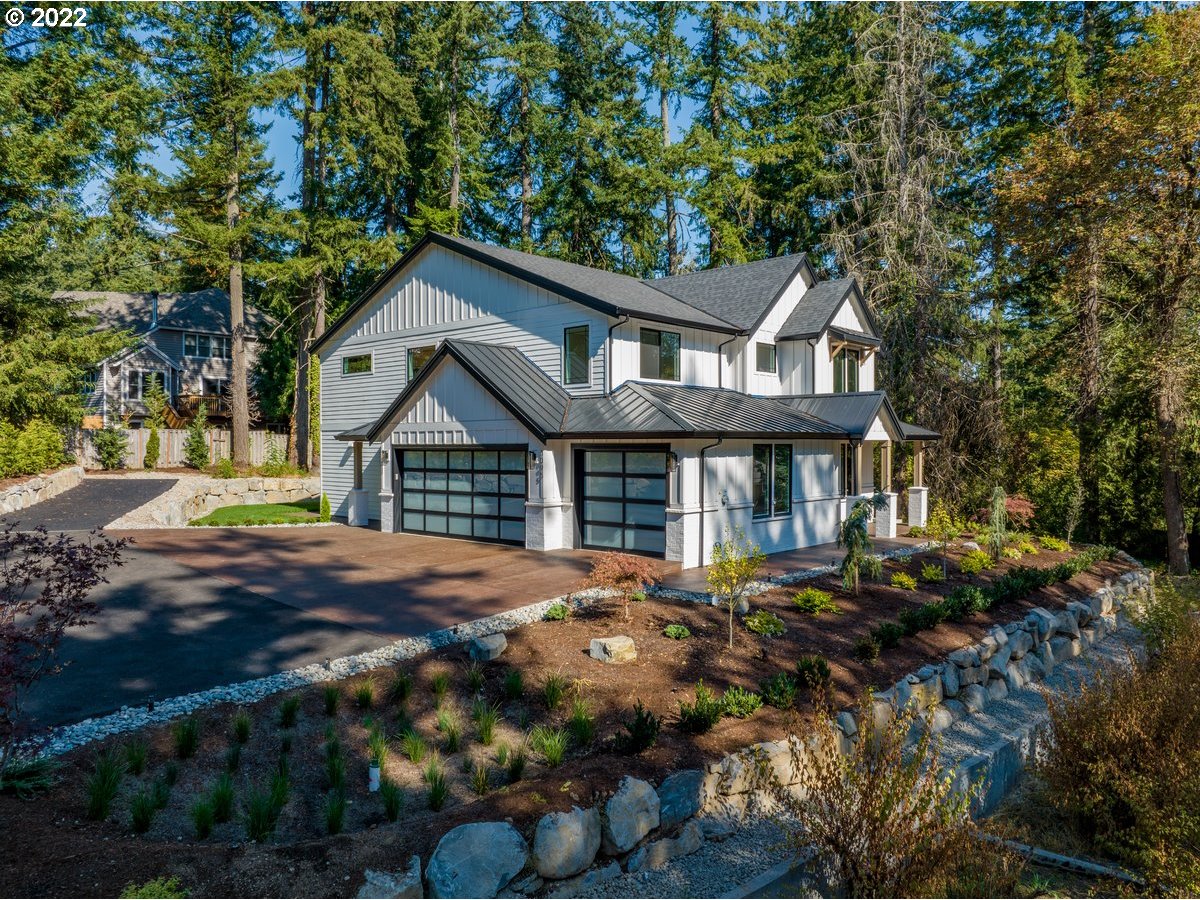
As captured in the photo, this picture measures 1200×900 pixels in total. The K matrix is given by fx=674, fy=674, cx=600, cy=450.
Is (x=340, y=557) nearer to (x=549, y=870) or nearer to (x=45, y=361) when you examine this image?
(x=549, y=870)

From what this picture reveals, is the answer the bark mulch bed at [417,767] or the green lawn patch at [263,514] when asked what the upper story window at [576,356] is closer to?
the bark mulch bed at [417,767]

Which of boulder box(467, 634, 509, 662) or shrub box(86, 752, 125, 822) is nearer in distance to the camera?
shrub box(86, 752, 125, 822)

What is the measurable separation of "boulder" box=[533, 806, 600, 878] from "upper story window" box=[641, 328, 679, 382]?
12334 mm

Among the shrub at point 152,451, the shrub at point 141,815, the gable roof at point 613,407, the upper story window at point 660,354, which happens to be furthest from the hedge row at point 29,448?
the shrub at point 141,815

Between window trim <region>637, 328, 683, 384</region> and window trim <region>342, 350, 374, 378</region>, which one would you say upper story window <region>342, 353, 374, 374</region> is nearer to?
window trim <region>342, 350, 374, 378</region>

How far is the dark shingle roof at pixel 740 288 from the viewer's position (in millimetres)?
18922

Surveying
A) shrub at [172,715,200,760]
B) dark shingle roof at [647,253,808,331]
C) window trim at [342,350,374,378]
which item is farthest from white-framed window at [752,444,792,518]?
window trim at [342,350,374,378]

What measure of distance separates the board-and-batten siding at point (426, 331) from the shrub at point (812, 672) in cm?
900

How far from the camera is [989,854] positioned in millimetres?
4324

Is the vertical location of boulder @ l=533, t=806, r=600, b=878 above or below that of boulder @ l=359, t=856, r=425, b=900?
below

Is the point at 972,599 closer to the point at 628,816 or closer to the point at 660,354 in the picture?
the point at 628,816

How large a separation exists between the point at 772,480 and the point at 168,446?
79.7 ft

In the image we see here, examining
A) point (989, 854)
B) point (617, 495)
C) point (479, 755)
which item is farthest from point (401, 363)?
point (989, 854)

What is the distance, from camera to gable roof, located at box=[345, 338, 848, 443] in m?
13.6
